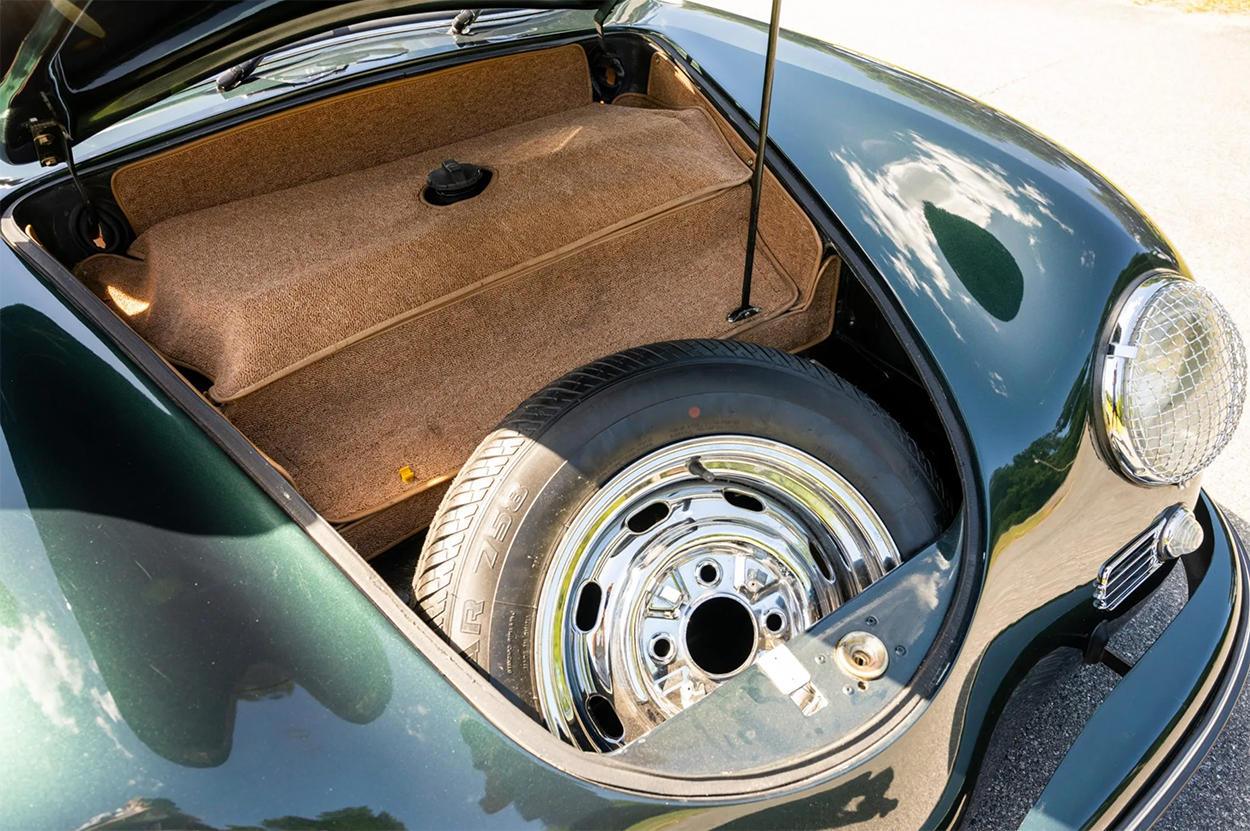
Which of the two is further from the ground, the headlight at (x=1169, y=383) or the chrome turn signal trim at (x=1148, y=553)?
the headlight at (x=1169, y=383)

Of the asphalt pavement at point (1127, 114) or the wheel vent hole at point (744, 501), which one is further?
the asphalt pavement at point (1127, 114)

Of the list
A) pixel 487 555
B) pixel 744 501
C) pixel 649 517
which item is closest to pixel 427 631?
pixel 487 555

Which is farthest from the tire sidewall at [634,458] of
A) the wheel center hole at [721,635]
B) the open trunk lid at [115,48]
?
the open trunk lid at [115,48]

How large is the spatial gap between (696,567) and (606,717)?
0.79 ft

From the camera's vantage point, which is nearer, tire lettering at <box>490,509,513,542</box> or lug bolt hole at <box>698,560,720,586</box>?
tire lettering at <box>490,509,513,542</box>

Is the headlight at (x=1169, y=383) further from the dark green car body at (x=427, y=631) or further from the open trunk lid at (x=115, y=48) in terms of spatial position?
the open trunk lid at (x=115, y=48)

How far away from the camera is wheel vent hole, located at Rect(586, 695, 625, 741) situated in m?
1.05

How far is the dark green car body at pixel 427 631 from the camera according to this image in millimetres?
727

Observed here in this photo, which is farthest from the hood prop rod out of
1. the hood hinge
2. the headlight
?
the hood hinge

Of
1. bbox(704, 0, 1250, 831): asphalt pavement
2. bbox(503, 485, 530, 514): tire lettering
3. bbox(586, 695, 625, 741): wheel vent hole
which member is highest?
bbox(503, 485, 530, 514): tire lettering

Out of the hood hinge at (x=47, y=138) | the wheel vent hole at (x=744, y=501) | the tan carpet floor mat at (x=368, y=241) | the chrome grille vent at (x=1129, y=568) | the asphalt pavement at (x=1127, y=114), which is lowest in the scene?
the asphalt pavement at (x=1127, y=114)

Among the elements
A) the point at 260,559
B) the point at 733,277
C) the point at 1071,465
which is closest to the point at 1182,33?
the point at 733,277

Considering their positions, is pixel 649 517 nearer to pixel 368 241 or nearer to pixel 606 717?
pixel 606 717

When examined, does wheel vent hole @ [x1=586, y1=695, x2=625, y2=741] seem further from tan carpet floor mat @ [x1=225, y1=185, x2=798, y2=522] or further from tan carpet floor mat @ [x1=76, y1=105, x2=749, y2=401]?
tan carpet floor mat @ [x1=76, y1=105, x2=749, y2=401]
